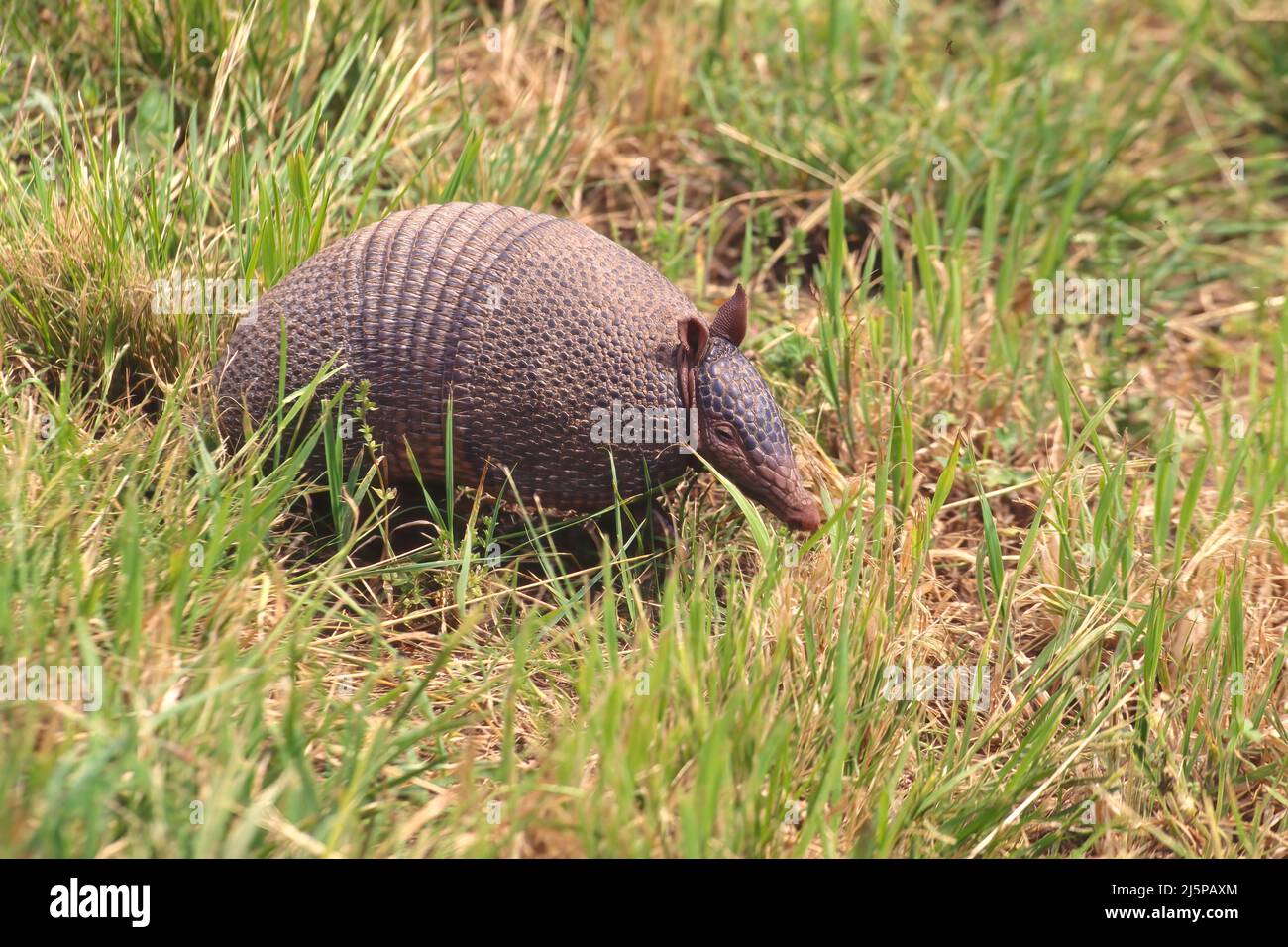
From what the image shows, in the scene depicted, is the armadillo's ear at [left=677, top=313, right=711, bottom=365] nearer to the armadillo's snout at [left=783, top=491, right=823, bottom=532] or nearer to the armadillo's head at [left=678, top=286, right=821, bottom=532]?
the armadillo's head at [left=678, top=286, right=821, bottom=532]

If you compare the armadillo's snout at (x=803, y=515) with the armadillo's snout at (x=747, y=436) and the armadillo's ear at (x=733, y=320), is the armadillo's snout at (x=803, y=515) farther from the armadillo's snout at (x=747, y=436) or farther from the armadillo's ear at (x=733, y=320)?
the armadillo's ear at (x=733, y=320)

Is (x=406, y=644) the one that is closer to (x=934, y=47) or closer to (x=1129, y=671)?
(x=1129, y=671)

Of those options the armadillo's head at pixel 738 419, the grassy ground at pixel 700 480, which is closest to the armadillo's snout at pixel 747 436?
the armadillo's head at pixel 738 419

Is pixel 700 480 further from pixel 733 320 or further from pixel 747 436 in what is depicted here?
pixel 733 320

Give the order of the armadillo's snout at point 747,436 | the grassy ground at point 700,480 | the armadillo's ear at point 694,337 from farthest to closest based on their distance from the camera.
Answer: the armadillo's snout at point 747,436 → the armadillo's ear at point 694,337 → the grassy ground at point 700,480

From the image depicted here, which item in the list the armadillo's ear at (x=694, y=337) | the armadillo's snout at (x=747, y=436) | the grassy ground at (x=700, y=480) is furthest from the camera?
the armadillo's snout at (x=747, y=436)

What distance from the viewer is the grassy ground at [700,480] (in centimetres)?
271

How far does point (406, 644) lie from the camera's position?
11.8ft

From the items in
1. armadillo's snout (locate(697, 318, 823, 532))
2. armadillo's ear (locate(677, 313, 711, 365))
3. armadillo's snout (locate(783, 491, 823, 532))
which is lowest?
armadillo's snout (locate(783, 491, 823, 532))

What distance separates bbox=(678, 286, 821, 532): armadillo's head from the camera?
358 cm

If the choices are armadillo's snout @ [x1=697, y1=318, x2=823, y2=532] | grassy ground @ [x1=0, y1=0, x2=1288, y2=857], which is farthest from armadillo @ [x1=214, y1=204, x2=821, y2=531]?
grassy ground @ [x1=0, y1=0, x2=1288, y2=857]

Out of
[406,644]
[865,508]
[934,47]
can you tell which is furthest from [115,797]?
[934,47]

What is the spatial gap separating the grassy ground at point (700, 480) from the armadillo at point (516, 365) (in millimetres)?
202

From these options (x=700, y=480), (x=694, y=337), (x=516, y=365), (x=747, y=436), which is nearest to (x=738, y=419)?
(x=747, y=436)
